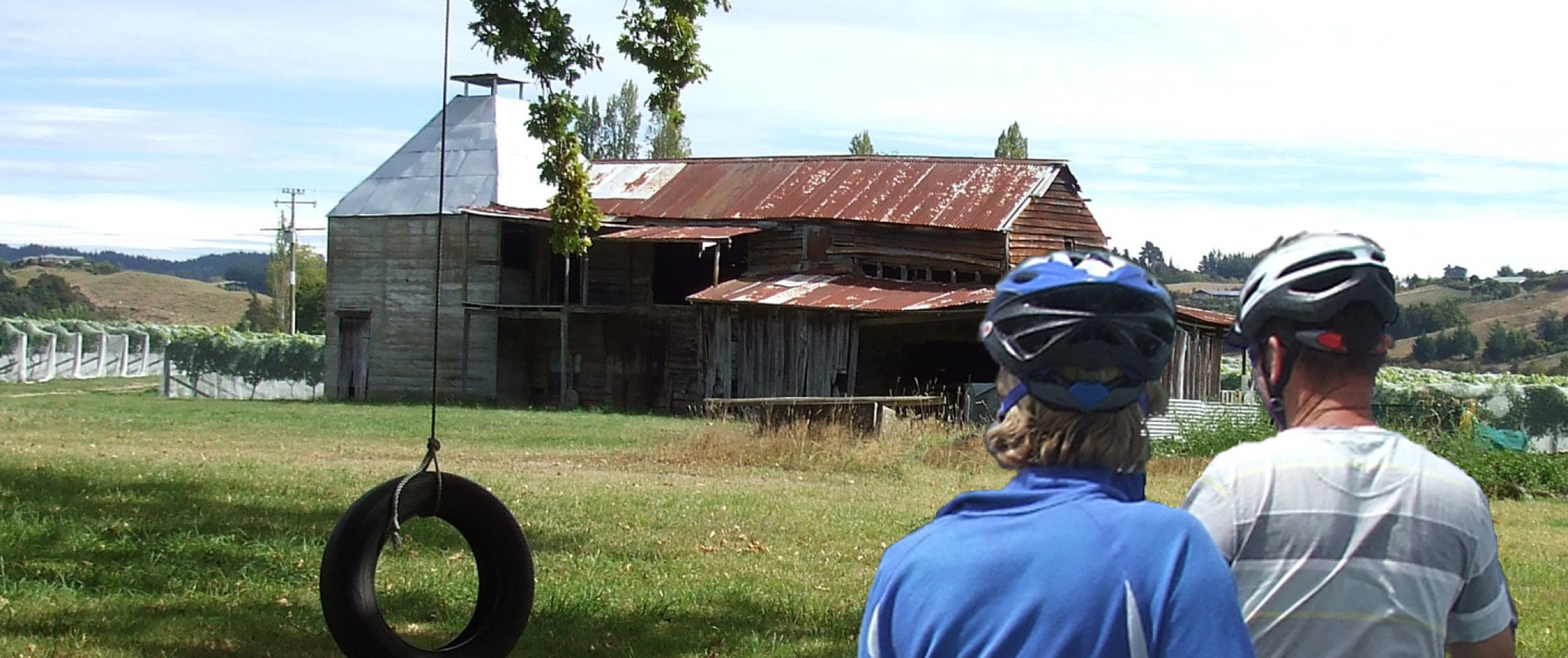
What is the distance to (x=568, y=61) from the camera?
539 inches

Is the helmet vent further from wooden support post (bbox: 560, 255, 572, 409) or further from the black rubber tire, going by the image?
wooden support post (bbox: 560, 255, 572, 409)

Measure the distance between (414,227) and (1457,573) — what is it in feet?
137

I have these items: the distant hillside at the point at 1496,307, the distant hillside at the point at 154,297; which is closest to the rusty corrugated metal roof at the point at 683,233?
the distant hillside at the point at 1496,307

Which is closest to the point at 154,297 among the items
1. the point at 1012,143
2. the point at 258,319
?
the point at 258,319

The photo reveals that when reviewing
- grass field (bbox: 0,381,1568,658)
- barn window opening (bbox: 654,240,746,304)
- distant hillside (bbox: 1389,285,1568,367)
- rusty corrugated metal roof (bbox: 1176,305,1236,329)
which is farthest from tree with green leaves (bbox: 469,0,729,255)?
distant hillside (bbox: 1389,285,1568,367)

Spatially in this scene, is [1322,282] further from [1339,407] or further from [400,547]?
[400,547]

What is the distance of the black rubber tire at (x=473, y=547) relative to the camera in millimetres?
6496

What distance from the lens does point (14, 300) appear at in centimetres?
12581

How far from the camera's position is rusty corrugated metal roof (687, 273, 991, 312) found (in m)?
33.7

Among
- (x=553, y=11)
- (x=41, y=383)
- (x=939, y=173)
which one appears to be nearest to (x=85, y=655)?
(x=553, y=11)

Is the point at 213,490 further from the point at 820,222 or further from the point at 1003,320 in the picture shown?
the point at 820,222

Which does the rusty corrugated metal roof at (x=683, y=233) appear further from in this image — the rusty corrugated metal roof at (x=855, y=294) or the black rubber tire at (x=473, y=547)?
the black rubber tire at (x=473, y=547)

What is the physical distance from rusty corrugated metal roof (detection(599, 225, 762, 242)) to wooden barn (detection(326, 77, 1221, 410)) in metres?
0.12

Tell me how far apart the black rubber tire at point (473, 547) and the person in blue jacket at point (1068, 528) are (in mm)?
4291
